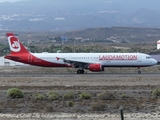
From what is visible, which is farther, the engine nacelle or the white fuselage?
the white fuselage

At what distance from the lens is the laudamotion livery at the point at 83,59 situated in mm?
60406

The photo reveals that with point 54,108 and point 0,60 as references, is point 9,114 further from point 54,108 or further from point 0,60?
point 0,60

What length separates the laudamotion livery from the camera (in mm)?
60406

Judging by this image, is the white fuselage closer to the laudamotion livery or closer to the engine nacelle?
the laudamotion livery

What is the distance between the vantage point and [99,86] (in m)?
45.1

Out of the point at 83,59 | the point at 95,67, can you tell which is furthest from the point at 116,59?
the point at 83,59

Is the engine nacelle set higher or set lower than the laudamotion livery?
lower

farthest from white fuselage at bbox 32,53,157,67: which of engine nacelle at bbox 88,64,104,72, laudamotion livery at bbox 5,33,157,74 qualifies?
engine nacelle at bbox 88,64,104,72

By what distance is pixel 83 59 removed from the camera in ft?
204

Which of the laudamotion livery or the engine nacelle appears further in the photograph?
the laudamotion livery

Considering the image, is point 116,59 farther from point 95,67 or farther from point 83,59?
point 83,59

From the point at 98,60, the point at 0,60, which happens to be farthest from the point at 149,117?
the point at 0,60

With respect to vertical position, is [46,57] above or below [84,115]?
above

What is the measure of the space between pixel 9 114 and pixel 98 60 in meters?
32.0
